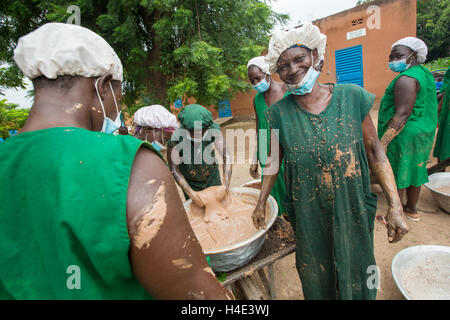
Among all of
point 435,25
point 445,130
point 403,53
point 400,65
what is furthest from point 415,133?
point 435,25

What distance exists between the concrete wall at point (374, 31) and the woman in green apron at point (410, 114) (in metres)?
6.89

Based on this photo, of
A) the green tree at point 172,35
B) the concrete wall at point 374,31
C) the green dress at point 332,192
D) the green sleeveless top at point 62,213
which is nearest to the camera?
the green sleeveless top at point 62,213

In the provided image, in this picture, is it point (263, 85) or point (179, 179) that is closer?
point (179, 179)

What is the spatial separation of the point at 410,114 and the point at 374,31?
300 inches

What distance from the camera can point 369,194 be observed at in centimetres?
156

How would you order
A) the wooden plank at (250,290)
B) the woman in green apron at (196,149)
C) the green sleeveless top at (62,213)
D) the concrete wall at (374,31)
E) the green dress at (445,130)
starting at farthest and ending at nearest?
the concrete wall at (374,31), the green dress at (445,130), the woman in green apron at (196,149), the wooden plank at (250,290), the green sleeveless top at (62,213)

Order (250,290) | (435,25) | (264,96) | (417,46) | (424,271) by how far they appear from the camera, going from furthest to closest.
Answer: (435,25)
(264,96)
(417,46)
(424,271)
(250,290)

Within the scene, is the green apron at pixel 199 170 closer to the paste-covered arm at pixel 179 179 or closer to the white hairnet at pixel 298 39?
the paste-covered arm at pixel 179 179

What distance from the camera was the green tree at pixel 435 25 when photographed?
15.7m

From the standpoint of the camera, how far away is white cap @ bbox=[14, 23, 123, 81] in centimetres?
76

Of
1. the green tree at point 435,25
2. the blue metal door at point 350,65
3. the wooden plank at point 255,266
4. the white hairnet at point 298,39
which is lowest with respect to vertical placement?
the wooden plank at point 255,266

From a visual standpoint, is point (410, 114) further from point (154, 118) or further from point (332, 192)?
point (154, 118)

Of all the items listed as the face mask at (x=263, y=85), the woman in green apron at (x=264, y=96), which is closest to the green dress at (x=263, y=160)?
the woman in green apron at (x=264, y=96)

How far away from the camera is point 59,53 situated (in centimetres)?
76
